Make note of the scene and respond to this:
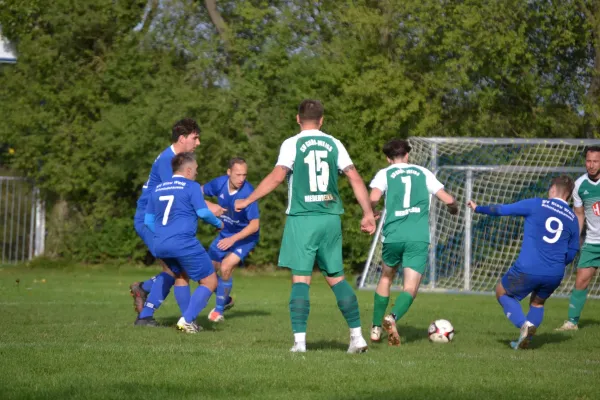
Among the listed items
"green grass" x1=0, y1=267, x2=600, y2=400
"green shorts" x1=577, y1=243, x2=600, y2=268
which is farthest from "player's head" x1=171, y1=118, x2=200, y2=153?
"green shorts" x1=577, y1=243, x2=600, y2=268

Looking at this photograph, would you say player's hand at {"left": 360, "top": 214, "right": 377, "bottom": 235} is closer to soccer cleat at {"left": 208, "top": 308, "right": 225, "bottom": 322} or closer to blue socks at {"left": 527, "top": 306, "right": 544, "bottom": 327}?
blue socks at {"left": 527, "top": 306, "right": 544, "bottom": 327}

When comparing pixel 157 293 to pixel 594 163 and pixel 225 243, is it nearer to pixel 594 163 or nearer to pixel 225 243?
pixel 225 243

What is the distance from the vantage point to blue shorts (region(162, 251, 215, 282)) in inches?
401

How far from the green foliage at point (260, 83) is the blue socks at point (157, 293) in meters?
12.2

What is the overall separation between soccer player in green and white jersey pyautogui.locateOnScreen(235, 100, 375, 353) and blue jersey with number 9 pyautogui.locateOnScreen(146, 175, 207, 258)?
5.17 feet

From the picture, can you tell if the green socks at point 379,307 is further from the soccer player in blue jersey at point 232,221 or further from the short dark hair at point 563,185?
the soccer player in blue jersey at point 232,221

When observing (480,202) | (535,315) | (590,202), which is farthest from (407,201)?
(480,202)

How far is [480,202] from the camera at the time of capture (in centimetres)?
2066

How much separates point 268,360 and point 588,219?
6245 millimetres

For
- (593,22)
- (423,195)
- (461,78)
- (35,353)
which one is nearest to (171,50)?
(461,78)

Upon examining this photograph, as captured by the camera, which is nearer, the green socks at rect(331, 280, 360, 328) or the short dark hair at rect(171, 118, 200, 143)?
the green socks at rect(331, 280, 360, 328)

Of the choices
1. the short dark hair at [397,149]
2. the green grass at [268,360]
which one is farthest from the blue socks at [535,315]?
the short dark hair at [397,149]

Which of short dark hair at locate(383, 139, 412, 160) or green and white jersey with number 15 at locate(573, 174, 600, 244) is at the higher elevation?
short dark hair at locate(383, 139, 412, 160)

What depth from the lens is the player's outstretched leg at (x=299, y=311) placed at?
8484 millimetres
